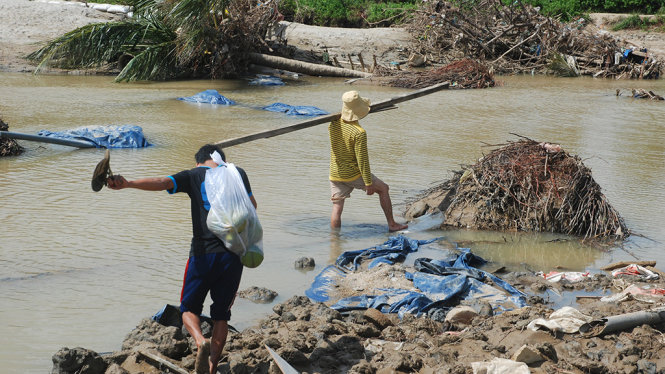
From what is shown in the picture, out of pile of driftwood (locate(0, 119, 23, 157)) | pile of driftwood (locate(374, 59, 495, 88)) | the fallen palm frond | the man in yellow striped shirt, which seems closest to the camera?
the man in yellow striped shirt

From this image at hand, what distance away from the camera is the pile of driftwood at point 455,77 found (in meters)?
17.5

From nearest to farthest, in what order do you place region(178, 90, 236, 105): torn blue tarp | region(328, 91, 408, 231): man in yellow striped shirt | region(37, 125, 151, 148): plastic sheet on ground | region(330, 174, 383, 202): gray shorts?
region(328, 91, 408, 231): man in yellow striped shirt → region(330, 174, 383, 202): gray shorts → region(37, 125, 151, 148): plastic sheet on ground → region(178, 90, 236, 105): torn blue tarp

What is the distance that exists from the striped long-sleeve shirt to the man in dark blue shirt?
2824 mm

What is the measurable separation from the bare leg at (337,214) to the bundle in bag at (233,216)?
314 centimetres

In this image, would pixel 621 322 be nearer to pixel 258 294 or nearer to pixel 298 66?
pixel 258 294

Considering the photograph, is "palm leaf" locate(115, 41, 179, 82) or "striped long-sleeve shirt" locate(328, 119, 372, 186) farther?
"palm leaf" locate(115, 41, 179, 82)

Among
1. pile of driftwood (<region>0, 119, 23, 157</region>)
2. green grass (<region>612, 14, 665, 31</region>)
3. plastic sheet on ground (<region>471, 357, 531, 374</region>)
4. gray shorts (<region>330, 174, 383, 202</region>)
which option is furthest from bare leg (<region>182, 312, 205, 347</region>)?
green grass (<region>612, 14, 665, 31</region>)

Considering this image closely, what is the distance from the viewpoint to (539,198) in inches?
276

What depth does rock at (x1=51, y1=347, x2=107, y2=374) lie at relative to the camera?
3814 mm

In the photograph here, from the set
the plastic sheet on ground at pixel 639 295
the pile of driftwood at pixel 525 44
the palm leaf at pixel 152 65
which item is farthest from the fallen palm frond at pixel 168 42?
the plastic sheet on ground at pixel 639 295

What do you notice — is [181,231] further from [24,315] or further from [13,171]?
[13,171]

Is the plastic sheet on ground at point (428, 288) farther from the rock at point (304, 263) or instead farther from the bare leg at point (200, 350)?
the bare leg at point (200, 350)

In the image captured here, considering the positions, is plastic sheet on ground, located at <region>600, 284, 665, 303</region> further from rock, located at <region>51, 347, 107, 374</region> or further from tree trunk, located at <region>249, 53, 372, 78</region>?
tree trunk, located at <region>249, 53, 372, 78</region>

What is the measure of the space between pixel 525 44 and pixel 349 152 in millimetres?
15769
